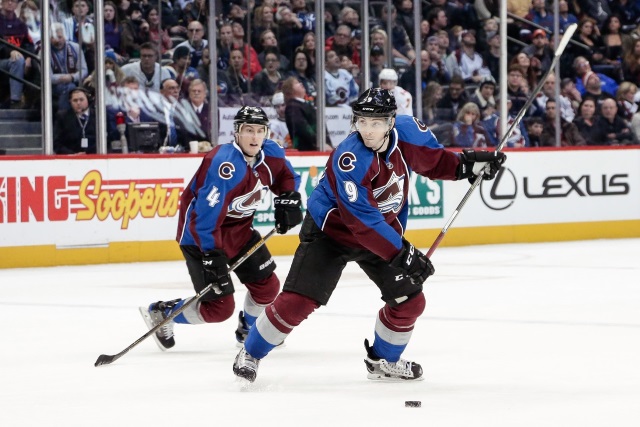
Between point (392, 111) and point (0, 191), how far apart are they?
5603 millimetres

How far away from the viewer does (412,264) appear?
4.22 meters

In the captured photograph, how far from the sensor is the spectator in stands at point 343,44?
36.4 ft

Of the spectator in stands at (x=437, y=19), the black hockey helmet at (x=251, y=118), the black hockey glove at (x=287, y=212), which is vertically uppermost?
the spectator in stands at (x=437, y=19)

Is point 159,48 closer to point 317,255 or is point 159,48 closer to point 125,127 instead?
point 125,127

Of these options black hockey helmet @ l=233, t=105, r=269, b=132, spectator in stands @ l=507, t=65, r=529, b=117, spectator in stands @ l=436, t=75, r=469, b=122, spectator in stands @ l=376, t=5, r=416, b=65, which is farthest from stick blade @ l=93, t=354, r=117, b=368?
spectator in stands @ l=507, t=65, r=529, b=117

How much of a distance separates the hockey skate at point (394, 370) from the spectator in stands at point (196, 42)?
6307 mm

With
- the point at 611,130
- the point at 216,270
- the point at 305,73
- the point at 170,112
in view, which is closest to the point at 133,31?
the point at 170,112

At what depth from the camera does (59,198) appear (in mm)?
9508

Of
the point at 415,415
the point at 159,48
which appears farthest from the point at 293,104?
the point at 415,415

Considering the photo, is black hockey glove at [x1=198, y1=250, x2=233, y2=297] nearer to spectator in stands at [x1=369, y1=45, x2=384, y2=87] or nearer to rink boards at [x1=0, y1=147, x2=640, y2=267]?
rink boards at [x1=0, y1=147, x2=640, y2=267]

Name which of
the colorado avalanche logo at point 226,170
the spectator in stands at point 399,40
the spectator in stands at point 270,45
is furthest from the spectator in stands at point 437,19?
the colorado avalanche logo at point 226,170

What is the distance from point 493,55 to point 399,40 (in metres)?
0.94

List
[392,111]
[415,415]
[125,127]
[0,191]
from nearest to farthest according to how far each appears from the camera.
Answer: [415,415]
[392,111]
[0,191]
[125,127]

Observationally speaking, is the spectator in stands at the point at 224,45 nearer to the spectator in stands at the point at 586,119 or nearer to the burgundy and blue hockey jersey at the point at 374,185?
the spectator in stands at the point at 586,119
